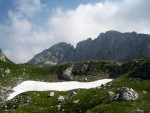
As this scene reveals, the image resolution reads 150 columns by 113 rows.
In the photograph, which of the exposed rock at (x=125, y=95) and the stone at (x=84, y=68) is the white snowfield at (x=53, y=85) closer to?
the stone at (x=84, y=68)

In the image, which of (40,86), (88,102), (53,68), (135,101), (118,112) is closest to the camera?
(118,112)

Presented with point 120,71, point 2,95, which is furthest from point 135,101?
point 120,71

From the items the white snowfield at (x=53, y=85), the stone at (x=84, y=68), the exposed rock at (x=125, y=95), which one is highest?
the stone at (x=84, y=68)

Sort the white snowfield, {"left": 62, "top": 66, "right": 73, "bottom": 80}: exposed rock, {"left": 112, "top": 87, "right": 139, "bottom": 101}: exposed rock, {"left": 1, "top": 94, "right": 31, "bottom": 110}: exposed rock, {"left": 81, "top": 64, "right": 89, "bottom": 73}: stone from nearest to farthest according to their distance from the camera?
{"left": 112, "top": 87, "right": 139, "bottom": 101}: exposed rock < {"left": 1, "top": 94, "right": 31, "bottom": 110}: exposed rock < the white snowfield < {"left": 62, "top": 66, "right": 73, "bottom": 80}: exposed rock < {"left": 81, "top": 64, "right": 89, "bottom": 73}: stone

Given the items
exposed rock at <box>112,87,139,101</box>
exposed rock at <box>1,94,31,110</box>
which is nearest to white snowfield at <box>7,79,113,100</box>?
exposed rock at <box>1,94,31,110</box>

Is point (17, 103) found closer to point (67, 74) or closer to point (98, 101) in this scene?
point (98, 101)

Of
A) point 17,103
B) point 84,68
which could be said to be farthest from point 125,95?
point 84,68

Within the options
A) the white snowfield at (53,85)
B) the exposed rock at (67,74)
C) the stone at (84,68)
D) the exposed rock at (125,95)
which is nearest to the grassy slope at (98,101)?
the exposed rock at (125,95)

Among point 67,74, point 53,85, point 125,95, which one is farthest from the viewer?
point 67,74

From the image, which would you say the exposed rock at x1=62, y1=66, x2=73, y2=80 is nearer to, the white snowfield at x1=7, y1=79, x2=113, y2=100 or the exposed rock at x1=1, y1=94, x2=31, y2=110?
the white snowfield at x1=7, y1=79, x2=113, y2=100

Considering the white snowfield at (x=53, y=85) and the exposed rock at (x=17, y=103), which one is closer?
the exposed rock at (x=17, y=103)

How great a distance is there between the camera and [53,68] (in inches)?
4496

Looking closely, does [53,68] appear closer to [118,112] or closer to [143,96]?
[143,96]

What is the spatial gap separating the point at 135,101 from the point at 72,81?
52.1m
